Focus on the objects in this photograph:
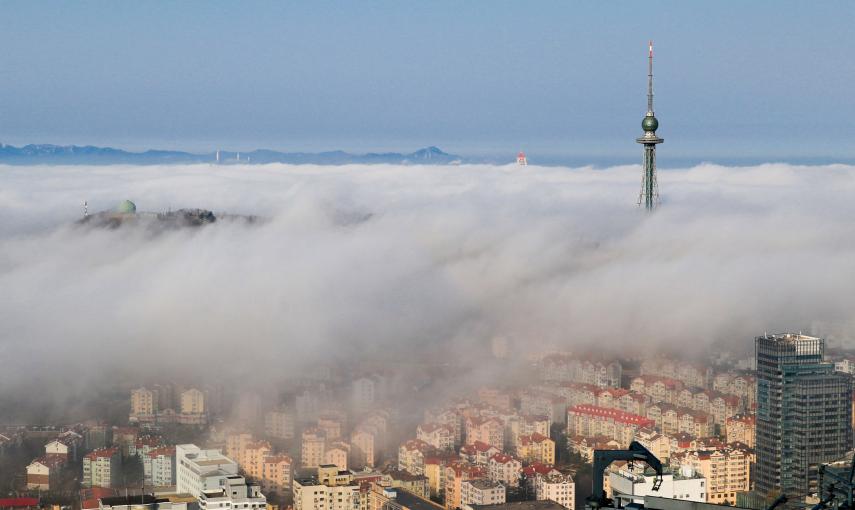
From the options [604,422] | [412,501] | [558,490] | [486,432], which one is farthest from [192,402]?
[558,490]

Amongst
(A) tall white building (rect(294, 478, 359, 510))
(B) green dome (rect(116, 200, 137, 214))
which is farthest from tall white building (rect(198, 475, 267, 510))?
(B) green dome (rect(116, 200, 137, 214))

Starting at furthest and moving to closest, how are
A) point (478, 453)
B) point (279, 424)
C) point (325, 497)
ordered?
1. point (279, 424)
2. point (478, 453)
3. point (325, 497)

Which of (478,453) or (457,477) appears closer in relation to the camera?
(457,477)

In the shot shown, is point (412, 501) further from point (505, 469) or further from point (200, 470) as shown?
point (200, 470)

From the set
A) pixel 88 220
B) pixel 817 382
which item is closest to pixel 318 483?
pixel 817 382

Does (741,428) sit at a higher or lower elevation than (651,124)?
lower

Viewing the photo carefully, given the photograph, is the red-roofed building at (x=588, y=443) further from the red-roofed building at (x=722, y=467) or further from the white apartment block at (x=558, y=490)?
the white apartment block at (x=558, y=490)

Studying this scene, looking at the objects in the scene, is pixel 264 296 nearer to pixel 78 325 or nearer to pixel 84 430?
pixel 78 325
